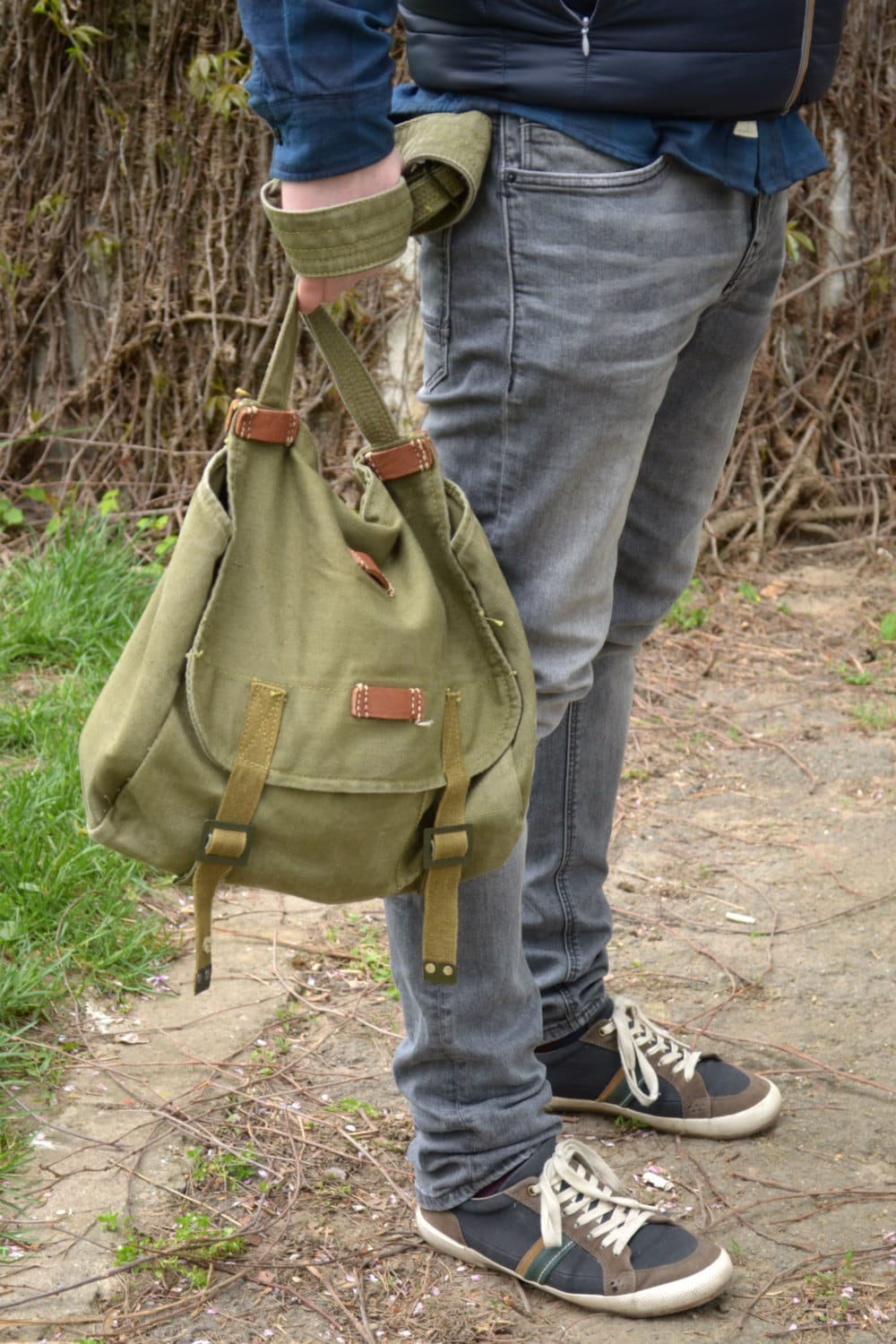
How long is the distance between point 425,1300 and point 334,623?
0.84m

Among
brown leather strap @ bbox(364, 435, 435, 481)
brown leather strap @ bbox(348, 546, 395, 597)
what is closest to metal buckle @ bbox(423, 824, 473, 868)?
brown leather strap @ bbox(348, 546, 395, 597)

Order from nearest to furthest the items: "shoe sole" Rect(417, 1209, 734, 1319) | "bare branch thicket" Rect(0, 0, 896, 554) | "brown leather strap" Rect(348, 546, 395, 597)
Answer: "brown leather strap" Rect(348, 546, 395, 597)
"shoe sole" Rect(417, 1209, 734, 1319)
"bare branch thicket" Rect(0, 0, 896, 554)

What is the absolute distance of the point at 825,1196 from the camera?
1.79m

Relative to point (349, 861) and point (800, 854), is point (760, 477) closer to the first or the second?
point (800, 854)

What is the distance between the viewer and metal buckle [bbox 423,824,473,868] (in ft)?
4.52

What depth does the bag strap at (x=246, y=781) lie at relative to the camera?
4.25ft

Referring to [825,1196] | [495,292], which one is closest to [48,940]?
[825,1196]

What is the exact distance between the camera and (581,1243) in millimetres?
1601

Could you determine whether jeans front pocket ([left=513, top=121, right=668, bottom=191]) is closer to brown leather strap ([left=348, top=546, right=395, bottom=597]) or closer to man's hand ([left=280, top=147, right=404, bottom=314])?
man's hand ([left=280, top=147, right=404, bottom=314])

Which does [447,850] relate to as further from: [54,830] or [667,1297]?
[54,830]

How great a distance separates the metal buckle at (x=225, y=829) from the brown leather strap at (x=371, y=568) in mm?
265

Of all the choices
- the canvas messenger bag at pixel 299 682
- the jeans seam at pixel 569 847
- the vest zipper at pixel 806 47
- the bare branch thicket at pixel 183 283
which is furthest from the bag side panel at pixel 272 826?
the bare branch thicket at pixel 183 283

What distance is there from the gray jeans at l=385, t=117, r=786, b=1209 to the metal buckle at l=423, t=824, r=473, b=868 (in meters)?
0.14

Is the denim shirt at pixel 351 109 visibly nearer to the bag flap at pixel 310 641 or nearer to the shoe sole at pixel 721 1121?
the bag flap at pixel 310 641
